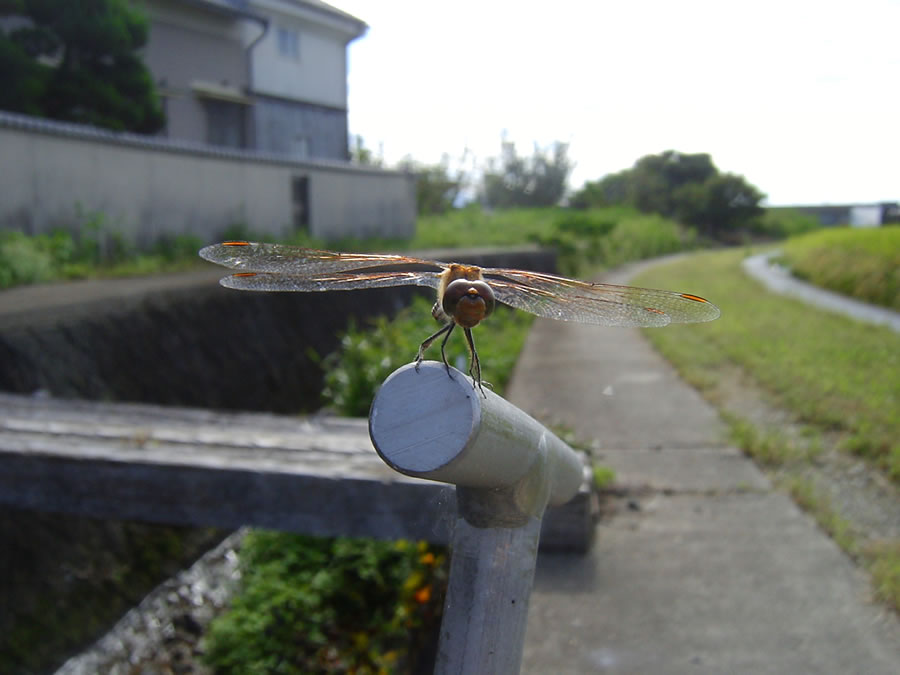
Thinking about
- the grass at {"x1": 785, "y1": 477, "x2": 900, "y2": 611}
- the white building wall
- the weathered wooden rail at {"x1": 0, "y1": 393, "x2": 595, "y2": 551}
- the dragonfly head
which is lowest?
the grass at {"x1": 785, "y1": 477, "x2": 900, "y2": 611}

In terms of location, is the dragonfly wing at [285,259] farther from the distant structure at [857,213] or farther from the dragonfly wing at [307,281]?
the distant structure at [857,213]

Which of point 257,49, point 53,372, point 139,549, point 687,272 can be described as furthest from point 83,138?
point 687,272

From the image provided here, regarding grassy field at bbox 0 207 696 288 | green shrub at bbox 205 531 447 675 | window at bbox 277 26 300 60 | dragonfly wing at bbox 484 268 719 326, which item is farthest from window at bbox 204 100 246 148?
dragonfly wing at bbox 484 268 719 326

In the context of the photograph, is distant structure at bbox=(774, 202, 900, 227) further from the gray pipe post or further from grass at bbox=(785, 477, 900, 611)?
the gray pipe post

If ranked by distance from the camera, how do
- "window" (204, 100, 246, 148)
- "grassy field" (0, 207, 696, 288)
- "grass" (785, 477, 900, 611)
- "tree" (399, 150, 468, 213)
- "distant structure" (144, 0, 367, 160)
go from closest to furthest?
"grass" (785, 477, 900, 611), "grassy field" (0, 207, 696, 288), "distant structure" (144, 0, 367, 160), "window" (204, 100, 246, 148), "tree" (399, 150, 468, 213)

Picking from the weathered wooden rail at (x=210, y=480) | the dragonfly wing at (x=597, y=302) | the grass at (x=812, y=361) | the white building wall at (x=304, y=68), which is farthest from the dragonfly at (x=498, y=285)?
the white building wall at (x=304, y=68)

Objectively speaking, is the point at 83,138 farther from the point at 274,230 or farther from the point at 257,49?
the point at 257,49
